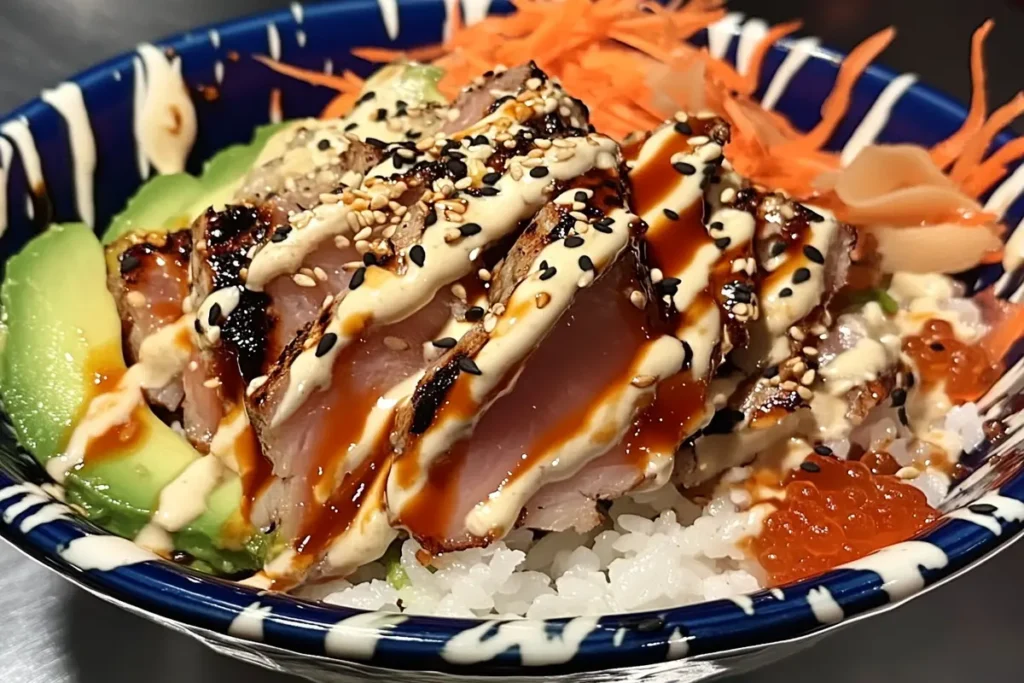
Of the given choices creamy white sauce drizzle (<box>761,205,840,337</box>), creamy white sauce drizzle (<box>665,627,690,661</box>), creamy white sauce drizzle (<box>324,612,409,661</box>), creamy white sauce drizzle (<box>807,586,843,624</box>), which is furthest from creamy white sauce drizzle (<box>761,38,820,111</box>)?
creamy white sauce drizzle (<box>324,612,409,661</box>)

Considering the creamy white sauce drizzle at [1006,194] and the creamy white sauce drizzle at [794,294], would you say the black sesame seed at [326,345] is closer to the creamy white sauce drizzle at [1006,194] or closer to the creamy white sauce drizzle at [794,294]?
the creamy white sauce drizzle at [794,294]

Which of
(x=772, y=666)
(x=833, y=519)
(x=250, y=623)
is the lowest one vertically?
(x=772, y=666)

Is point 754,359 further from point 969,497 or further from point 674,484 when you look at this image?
point 969,497

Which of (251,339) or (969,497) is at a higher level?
(251,339)

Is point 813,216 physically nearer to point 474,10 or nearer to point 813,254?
point 813,254

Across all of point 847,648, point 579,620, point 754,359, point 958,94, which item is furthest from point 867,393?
point 958,94

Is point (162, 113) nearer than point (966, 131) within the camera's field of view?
No

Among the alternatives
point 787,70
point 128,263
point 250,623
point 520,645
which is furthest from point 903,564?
point 787,70
